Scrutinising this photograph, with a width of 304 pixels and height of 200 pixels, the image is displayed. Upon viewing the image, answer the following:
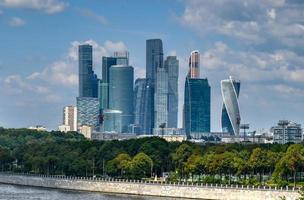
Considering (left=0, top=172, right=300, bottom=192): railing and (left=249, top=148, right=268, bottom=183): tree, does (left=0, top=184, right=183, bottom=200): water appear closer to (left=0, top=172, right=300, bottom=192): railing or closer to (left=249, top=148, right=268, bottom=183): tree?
(left=0, top=172, right=300, bottom=192): railing

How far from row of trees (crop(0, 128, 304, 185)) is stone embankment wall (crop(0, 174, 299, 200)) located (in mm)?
5761

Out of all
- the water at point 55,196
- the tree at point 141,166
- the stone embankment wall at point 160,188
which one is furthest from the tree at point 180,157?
Result: the water at point 55,196

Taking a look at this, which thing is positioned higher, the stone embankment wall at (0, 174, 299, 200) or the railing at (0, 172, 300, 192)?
the railing at (0, 172, 300, 192)

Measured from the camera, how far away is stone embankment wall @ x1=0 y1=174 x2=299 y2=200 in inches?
4533

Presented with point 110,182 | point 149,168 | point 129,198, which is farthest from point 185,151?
point 129,198

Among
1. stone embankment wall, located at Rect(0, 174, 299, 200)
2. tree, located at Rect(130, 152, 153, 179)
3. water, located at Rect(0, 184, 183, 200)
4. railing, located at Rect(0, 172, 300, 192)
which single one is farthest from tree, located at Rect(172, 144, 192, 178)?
water, located at Rect(0, 184, 183, 200)

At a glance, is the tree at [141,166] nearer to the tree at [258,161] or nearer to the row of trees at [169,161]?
the row of trees at [169,161]

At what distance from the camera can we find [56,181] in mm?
161125

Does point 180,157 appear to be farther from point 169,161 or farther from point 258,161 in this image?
point 258,161

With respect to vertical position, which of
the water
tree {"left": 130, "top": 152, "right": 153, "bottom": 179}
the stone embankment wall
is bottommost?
the water

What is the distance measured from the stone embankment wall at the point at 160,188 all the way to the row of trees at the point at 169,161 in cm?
576

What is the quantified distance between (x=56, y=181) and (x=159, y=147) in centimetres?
2167

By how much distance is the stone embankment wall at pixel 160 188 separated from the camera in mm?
115131

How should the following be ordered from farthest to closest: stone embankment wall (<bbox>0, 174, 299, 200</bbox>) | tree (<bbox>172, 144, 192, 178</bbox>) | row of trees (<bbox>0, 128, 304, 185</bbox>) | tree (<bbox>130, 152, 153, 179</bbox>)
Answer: tree (<bbox>172, 144, 192, 178</bbox>)
tree (<bbox>130, 152, 153, 179</bbox>)
row of trees (<bbox>0, 128, 304, 185</bbox>)
stone embankment wall (<bbox>0, 174, 299, 200</bbox>)
